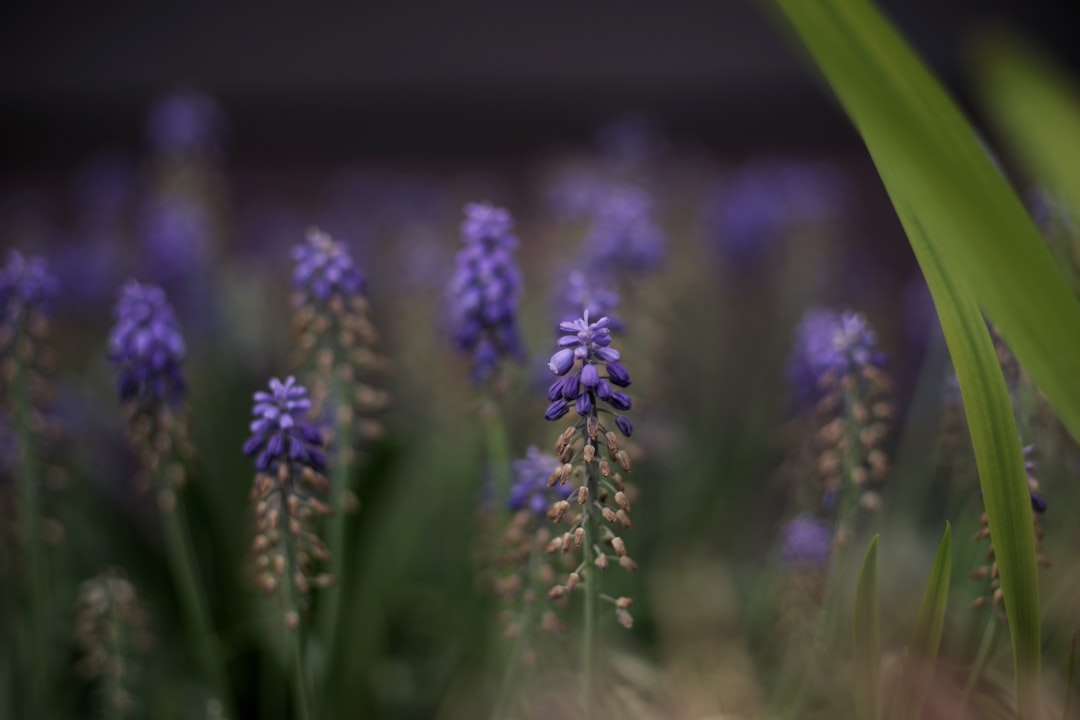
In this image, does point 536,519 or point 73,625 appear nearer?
point 536,519

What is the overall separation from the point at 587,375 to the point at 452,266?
5.86ft

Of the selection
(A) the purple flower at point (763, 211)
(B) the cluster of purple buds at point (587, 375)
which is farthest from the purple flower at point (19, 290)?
(A) the purple flower at point (763, 211)

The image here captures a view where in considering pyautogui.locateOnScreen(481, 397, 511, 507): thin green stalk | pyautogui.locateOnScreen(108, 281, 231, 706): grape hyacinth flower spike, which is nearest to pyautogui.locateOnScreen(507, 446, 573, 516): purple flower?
pyautogui.locateOnScreen(481, 397, 511, 507): thin green stalk

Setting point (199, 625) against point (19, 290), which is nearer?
point (19, 290)

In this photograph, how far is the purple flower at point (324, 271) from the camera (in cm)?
143

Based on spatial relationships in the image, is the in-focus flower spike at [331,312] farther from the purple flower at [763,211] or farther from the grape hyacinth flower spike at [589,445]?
the purple flower at [763,211]

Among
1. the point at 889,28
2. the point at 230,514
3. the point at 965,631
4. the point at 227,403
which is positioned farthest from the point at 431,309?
the point at 889,28

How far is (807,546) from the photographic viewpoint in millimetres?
1709

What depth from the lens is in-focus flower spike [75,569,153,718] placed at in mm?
1534

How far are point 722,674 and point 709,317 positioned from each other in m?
1.61

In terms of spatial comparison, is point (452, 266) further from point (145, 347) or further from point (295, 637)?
point (295, 637)

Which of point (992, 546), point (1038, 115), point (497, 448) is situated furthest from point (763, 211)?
point (992, 546)

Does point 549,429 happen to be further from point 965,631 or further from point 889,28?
point 889,28

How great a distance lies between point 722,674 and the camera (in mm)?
1787
